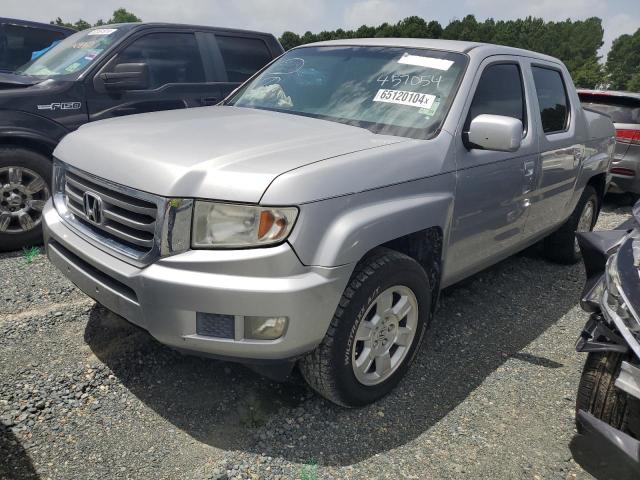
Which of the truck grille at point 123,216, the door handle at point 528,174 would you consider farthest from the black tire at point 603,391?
the truck grille at point 123,216

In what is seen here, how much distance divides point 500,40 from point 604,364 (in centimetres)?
6079

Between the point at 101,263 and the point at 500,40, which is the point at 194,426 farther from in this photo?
the point at 500,40

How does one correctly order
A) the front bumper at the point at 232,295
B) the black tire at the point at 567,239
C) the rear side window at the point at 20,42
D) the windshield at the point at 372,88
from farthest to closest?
the rear side window at the point at 20,42 → the black tire at the point at 567,239 → the windshield at the point at 372,88 → the front bumper at the point at 232,295

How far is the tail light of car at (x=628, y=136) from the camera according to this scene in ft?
23.1

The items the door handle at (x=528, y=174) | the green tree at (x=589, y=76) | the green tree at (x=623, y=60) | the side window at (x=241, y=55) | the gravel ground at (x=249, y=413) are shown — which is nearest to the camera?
the gravel ground at (x=249, y=413)

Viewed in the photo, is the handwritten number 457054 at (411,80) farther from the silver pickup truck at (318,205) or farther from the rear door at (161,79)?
the rear door at (161,79)

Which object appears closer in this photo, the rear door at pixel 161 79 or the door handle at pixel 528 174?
the door handle at pixel 528 174

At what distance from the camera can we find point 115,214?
236 cm

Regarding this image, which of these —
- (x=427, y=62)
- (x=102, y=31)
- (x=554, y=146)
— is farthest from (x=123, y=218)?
(x=102, y=31)

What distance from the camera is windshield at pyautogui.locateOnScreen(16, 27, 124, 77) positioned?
4711 millimetres

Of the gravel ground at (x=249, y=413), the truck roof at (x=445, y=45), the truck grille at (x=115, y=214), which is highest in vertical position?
the truck roof at (x=445, y=45)

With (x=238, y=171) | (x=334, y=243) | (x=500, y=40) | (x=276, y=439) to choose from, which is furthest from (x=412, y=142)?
(x=500, y=40)

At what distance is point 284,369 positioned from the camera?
93.2 inches

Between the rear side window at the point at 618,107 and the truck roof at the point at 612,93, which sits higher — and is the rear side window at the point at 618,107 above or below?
below
